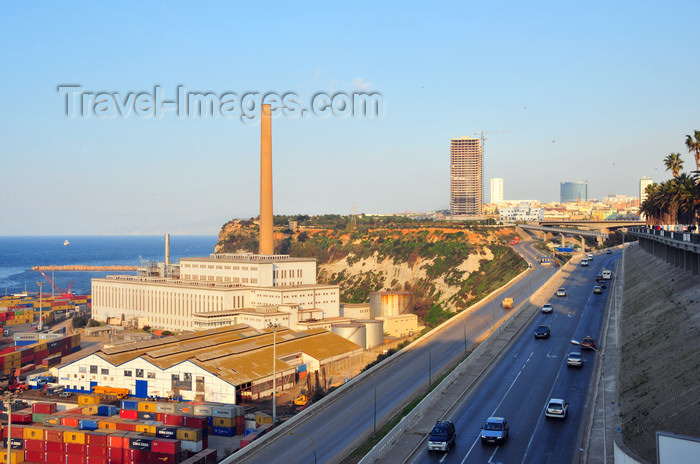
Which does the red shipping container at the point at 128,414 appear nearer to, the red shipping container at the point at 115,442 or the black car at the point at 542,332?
the red shipping container at the point at 115,442

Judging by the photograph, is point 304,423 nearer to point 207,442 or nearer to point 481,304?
point 207,442

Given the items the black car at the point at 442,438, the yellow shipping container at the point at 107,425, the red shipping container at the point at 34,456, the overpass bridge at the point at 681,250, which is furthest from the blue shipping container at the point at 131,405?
the overpass bridge at the point at 681,250

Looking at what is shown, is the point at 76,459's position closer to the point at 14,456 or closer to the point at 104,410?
the point at 14,456

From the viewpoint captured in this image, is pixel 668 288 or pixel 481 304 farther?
pixel 481 304

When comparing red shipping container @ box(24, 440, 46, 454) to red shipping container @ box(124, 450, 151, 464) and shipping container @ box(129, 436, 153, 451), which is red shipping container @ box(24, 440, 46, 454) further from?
shipping container @ box(129, 436, 153, 451)

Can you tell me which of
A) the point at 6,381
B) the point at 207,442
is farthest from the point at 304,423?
the point at 6,381

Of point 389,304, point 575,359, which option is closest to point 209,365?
point 575,359
